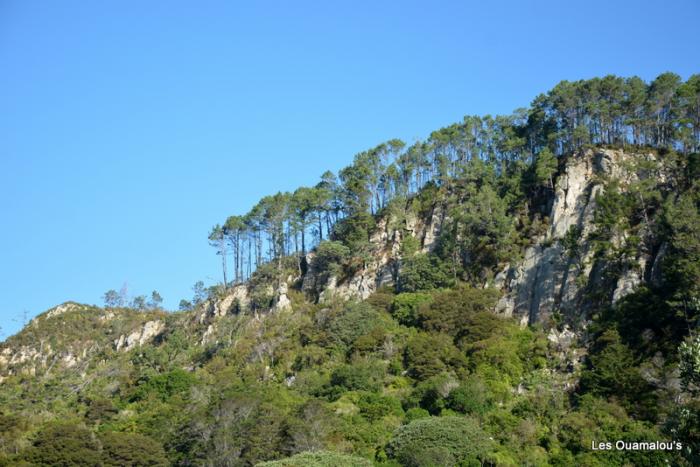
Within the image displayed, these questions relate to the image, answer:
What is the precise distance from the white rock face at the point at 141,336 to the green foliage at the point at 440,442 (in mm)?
48669

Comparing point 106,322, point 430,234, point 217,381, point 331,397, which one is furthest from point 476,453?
point 106,322

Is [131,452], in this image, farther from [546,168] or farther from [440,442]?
[546,168]

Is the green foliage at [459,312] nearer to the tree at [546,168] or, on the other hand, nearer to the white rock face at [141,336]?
the tree at [546,168]

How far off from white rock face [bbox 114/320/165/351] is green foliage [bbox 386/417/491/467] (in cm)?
4867

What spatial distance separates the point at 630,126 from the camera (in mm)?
77250

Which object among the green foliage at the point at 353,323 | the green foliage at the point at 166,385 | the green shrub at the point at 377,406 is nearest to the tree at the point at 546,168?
the green foliage at the point at 353,323

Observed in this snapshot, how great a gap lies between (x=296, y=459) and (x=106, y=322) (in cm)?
6417

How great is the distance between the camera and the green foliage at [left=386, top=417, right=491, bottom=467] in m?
50.9

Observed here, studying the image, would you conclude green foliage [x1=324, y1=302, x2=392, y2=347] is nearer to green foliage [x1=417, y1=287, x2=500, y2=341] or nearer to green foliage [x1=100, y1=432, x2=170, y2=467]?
green foliage [x1=417, y1=287, x2=500, y2=341]

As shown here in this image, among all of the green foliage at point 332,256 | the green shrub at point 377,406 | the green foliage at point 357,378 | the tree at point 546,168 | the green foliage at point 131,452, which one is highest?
the tree at point 546,168

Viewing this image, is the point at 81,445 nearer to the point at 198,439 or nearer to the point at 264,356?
the point at 198,439

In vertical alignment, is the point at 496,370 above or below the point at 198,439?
above

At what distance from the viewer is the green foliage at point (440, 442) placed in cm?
5094

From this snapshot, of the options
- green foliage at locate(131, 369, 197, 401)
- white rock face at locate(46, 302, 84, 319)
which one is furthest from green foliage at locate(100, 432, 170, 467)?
white rock face at locate(46, 302, 84, 319)
